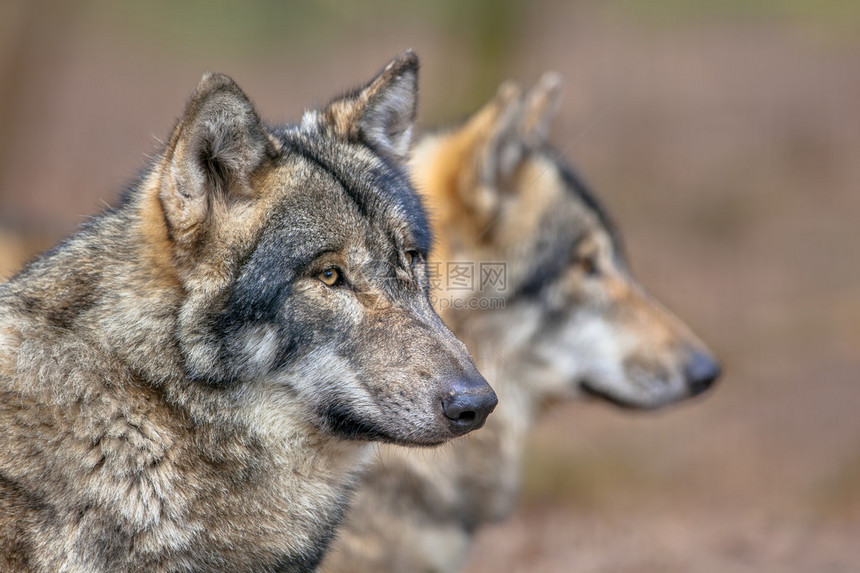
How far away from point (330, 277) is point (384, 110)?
111cm

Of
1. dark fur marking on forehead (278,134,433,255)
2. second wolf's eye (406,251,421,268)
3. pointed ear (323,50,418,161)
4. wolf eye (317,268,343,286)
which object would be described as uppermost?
pointed ear (323,50,418,161)

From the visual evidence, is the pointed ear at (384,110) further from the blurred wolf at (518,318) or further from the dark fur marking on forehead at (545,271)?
the dark fur marking on forehead at (545,271)

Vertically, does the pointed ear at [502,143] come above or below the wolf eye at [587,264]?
above

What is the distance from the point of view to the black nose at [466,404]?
125 inches

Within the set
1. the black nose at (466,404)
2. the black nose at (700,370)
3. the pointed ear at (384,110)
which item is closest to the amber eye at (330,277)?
the black nose at (466,404)

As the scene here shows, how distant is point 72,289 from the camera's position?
130 inches

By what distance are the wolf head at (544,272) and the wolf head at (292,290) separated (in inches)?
77.3

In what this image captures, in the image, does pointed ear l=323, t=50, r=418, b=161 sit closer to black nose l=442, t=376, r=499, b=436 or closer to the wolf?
the wolf

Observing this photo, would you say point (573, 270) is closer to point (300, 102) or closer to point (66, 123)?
point (300, 102)

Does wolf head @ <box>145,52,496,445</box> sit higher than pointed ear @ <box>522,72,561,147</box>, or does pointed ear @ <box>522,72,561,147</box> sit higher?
pointed ear @ <box>522,72,561,147</box>

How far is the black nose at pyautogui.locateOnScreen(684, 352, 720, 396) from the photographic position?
579 centimetres

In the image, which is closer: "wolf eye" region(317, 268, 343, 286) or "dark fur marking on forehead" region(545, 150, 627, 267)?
"wolf eye" region(317, 268, 343, 286)

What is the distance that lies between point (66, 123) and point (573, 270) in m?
13.4

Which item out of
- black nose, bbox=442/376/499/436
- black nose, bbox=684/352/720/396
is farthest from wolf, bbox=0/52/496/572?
black nose, bbox=684/352/720/396
